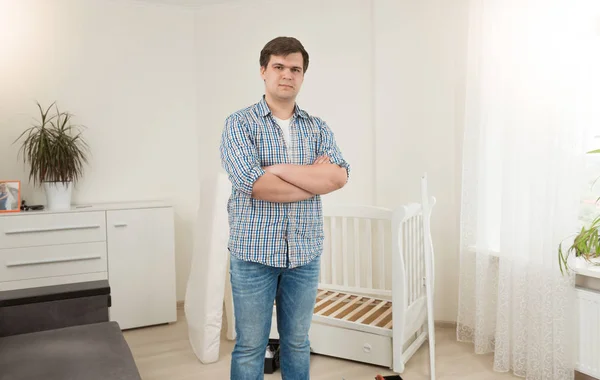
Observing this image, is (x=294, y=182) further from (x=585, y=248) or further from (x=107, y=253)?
(x=107, y=253)

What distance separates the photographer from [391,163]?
337 centimetres

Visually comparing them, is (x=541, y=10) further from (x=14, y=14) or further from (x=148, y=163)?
(x=14, y=14)

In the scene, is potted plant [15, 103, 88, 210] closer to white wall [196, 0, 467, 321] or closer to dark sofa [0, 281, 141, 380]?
white wall [196, 0, 467, 321]

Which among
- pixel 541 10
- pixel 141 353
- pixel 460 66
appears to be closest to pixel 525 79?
pixel 541 10

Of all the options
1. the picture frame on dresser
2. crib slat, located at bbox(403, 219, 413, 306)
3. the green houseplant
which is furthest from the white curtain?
the picture frame on dresser

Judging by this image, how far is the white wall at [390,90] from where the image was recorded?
3227mm

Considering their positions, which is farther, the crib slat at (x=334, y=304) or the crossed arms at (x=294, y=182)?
the crib slat at (x=334, y=304)

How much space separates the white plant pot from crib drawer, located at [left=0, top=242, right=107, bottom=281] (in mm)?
266

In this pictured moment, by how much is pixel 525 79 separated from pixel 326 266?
5.57 feet

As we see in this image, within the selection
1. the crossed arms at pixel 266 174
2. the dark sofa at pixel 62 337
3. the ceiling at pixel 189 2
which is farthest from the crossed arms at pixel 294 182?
the ceiling at pixel 189 2

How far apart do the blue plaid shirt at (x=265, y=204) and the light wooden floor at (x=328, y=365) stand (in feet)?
3.91

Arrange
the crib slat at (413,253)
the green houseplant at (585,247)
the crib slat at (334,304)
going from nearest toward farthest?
the green houseplant at (585,247)
the crib slat at (413,253)
the crib slat at (334,304)

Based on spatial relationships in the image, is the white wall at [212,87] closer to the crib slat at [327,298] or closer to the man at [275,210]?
the crib slat at [327,298]

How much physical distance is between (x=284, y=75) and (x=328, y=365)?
1.71 meters
